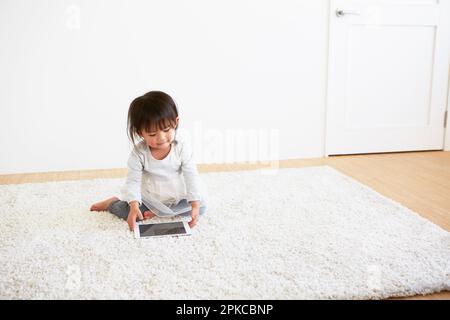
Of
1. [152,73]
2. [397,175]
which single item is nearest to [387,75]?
[397,175]

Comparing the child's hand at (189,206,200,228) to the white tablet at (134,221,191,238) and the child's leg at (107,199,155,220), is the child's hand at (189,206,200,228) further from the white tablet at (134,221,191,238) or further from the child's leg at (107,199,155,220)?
the child's leg at (107,199,155,220)

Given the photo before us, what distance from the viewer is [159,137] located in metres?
1.61

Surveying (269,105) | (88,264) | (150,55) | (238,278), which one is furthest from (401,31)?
(88,264)

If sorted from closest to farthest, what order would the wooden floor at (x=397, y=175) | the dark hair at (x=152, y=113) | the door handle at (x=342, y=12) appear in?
the dark hair at (x=152, y=113) → the wooden floor at (x=397, y=175) → the door handle at (x=342, y=12)

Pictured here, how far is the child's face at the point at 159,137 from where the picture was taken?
1604 mm

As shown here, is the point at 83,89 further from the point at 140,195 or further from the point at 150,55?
the point at 140,195

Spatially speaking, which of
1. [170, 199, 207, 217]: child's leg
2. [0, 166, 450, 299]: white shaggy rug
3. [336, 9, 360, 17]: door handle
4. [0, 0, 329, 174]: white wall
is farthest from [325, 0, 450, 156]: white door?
[170, 199, 207, 217]: child's leg

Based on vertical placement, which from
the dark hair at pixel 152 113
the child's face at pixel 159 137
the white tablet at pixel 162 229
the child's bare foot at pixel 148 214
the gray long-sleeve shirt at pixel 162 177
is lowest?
the white tablet at pixel 162 229

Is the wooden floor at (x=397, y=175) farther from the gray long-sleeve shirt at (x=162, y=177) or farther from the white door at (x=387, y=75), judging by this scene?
the gray long-sleeve shirt at (x=162, y=177)

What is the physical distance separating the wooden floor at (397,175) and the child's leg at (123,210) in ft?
2.44

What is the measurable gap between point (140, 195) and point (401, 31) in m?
2.07

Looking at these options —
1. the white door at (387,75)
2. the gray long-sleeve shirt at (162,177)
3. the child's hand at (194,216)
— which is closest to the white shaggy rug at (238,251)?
the child's hand at (194,216)

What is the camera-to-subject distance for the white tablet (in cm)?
160
